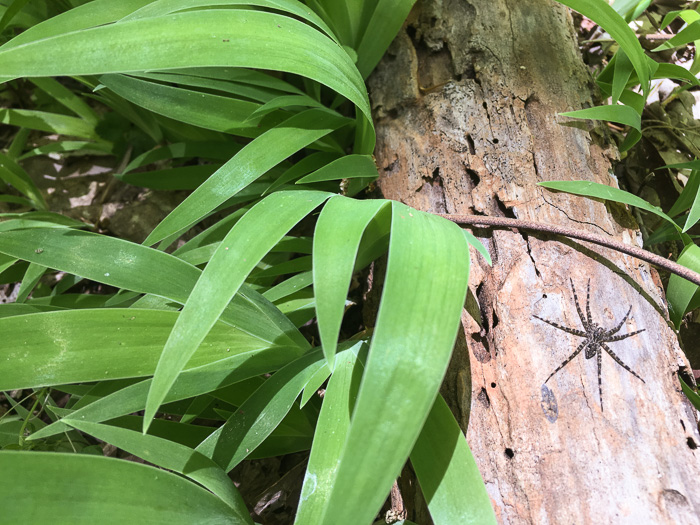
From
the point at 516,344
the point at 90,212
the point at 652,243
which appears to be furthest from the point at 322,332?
the point at 90,212

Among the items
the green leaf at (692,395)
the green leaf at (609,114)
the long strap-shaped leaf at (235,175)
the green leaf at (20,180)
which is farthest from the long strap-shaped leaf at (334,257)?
the green leaf at (20,180)

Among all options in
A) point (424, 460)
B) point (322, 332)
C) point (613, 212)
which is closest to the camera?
point (322, 332)

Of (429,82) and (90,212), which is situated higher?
(429,82)

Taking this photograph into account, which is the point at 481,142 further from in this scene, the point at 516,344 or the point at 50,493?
the point at 50,493

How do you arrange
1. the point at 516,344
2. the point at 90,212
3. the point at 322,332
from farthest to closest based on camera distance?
the point at 90,212, the point at 516,344, the point at 322,332

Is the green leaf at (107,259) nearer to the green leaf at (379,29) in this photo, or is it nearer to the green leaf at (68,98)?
the green leaf at (379,29)

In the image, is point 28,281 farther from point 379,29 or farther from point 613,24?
point 613,24

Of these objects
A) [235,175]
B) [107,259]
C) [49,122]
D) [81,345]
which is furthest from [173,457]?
[49,122]
